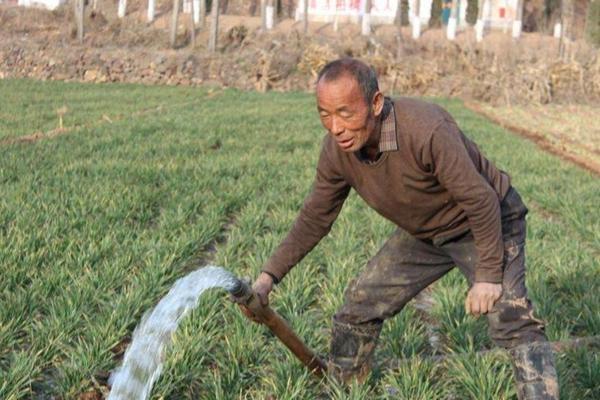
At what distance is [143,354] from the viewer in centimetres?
271

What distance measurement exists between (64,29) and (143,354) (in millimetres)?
37440

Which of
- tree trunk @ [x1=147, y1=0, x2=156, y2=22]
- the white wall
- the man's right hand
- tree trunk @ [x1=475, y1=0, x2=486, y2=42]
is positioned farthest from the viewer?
Answer: tree trunk @ [x1=147, y1=0, x2=156, y2=22]

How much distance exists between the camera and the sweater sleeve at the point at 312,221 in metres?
3.19

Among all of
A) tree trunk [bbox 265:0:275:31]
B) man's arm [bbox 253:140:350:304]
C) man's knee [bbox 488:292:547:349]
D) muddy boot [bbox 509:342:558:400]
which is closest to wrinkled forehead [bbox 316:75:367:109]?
man's arm [bbox 253:140:350:304]

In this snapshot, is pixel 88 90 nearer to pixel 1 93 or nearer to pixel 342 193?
pixel 1 93

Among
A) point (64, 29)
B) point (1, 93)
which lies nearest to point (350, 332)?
Result: point (1, 93)

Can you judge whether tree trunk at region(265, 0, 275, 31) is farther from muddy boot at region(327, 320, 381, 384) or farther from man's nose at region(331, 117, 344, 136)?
man's nose at region(331, 117, 344, 136)

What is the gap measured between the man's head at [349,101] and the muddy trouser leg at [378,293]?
2.22 feet

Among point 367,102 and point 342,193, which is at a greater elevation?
point 367,102

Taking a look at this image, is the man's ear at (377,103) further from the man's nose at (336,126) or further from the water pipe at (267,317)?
the water pipe at (267,317)

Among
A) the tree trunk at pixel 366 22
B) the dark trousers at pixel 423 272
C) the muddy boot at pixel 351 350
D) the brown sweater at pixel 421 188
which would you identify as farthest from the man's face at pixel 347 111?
the tree trunk at pixel 366 22

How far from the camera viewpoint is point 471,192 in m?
2.72

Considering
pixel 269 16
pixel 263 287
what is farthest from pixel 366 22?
pixel 263 287

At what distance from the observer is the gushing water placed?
268 centimetres
